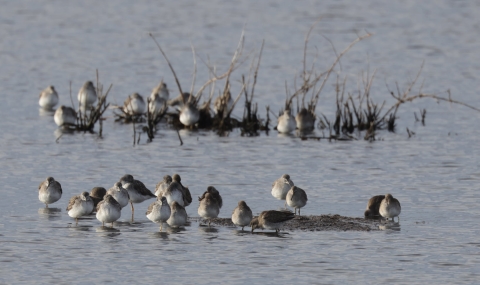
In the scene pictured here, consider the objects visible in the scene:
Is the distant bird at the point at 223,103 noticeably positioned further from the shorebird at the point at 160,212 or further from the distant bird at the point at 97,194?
the shorebird at the point at 160,212

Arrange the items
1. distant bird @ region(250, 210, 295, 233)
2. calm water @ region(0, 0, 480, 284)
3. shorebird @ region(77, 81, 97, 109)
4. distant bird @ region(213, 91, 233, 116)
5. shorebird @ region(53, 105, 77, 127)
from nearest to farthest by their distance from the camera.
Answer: calm water @ region(0, 0, 480, 284) < distant bird @ region(250, 210, 295, 233) < distant bird @ region(213, 91, 233, 116) < shorebird @ region(53, 105, 77, 127) < shorebird @ region(77, 81, 97, 109)

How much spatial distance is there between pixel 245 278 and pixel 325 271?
104 cm

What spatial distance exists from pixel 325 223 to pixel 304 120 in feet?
32.6

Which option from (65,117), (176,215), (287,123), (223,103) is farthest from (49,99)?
(176,215)

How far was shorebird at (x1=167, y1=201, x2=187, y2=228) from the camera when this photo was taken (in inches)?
610

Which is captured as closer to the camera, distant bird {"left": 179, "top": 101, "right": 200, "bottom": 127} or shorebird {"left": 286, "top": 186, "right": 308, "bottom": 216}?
shorebird {"left": 286, "top": 186, "right": 308, "bottom": 216}

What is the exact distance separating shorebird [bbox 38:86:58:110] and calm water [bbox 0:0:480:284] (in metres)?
0.39

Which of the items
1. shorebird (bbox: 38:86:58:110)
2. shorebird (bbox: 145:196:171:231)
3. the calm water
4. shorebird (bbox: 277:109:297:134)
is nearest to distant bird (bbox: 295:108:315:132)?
shorebird (bbox: 277:109:297:134)

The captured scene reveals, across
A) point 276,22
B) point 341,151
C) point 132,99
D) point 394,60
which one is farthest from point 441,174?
point 276,22

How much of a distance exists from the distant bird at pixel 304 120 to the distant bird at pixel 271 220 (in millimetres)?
10515

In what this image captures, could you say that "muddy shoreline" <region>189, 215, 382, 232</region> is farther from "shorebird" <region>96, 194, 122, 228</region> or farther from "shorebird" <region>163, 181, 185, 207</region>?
"shorebird" <region>96, 194, 122, 228</region>

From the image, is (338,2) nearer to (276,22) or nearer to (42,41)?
(276,22)

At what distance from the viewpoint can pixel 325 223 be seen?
15898mm

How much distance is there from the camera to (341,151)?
75.7 ft
